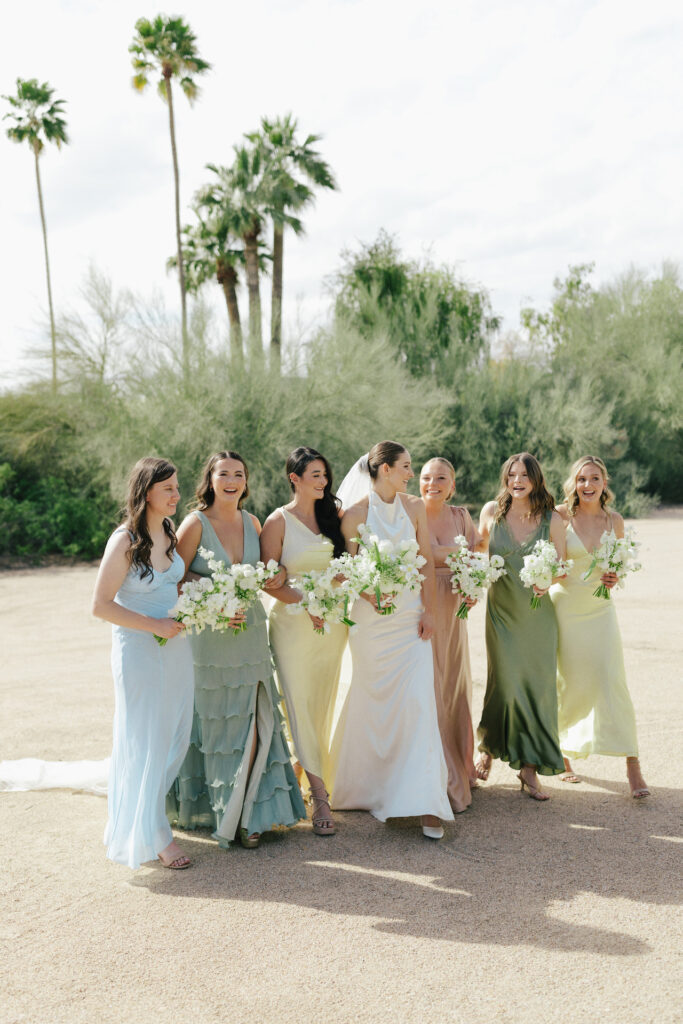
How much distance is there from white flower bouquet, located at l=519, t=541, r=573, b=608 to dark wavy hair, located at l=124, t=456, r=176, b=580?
232 centimetres

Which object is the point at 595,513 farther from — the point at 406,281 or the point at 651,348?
the point at 651,348

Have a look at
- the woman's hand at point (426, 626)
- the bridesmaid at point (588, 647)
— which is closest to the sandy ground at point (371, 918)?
the bridesmaid at point (588, 647)

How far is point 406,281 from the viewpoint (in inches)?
1184

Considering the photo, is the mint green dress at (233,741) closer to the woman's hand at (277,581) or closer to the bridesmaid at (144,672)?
the woman's hand at (277,581)

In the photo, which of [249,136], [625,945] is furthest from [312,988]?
[249,136]

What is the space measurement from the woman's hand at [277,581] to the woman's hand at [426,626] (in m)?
0.89

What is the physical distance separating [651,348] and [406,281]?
985cm

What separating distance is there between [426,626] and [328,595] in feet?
2.37

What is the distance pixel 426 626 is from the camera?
545 cm

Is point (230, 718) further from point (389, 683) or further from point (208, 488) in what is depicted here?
point (208, 488)

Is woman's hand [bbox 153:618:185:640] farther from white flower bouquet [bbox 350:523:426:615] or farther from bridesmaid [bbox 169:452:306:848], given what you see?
white flower bouquet [bbox 350:523:426:615]

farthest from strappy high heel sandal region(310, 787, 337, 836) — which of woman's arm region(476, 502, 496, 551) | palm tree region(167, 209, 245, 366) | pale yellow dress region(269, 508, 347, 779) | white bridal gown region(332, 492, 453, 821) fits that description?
palm tree region(167, 209, 245, 366)

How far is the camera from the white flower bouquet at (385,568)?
5.04 m

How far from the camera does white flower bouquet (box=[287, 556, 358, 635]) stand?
5.07m
